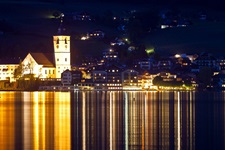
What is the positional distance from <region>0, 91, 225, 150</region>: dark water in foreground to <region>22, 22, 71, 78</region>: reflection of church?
134 ft

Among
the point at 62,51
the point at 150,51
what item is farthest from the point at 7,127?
the point at 150,51

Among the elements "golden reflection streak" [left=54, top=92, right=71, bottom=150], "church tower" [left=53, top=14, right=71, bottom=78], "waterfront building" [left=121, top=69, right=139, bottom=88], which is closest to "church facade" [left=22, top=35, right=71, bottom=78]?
"church tower" [left=53, top=14, right=71, bottom=78]

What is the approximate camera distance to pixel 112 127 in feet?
99.8

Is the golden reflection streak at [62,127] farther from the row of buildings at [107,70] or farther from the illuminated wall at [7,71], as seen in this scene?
the illuminated wall at [7,71]

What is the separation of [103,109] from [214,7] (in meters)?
78.1

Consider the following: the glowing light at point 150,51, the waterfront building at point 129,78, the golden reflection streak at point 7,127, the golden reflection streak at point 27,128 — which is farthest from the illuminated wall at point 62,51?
the golden reflection streak at point 7,127

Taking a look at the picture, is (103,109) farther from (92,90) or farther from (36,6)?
(36,6)

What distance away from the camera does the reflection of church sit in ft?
273

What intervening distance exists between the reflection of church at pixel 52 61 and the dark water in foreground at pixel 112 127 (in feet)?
134

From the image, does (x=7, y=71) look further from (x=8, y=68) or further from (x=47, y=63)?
(x=47, y=63)

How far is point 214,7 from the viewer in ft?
380

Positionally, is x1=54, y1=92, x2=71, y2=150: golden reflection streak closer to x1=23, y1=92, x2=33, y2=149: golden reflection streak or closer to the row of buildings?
x1=23, y1=92, x2=33, y2=149: golden reflection streak

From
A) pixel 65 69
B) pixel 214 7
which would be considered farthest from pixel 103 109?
pixel 214 7

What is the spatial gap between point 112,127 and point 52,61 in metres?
56.1
